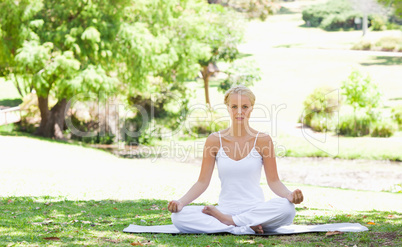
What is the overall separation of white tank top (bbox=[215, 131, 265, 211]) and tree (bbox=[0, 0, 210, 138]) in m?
13.3

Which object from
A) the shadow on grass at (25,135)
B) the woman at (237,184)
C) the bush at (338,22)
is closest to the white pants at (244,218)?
the woman at (237,184)

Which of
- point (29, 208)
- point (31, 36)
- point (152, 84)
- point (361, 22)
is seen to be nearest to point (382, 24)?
point (361, 22)

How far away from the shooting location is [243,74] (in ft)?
85.8

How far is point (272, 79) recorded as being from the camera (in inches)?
1471

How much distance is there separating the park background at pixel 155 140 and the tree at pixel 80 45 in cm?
7

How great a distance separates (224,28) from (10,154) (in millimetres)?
13038

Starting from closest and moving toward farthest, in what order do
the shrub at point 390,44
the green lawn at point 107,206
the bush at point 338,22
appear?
the green lawn at point 107,206 → the shrub at point 390,44 → the bush at point 338,22

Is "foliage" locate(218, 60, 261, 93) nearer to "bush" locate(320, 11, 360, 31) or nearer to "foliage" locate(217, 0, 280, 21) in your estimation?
"foliage" locate(217, 0, 280, 21)

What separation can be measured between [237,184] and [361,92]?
1924 centimetres

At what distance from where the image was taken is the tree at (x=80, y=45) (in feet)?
60.8

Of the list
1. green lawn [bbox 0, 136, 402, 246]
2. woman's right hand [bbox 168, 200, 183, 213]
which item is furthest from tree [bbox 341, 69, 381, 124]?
woman's right hand [bbox 168, 200, 183, 213]

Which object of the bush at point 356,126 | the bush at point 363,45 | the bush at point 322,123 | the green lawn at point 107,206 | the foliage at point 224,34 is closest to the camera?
the green lawn at point 107,206

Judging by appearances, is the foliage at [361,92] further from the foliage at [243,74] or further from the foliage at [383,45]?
the foliage at [383,45]

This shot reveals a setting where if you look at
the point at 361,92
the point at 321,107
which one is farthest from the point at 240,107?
the point at 321,107
